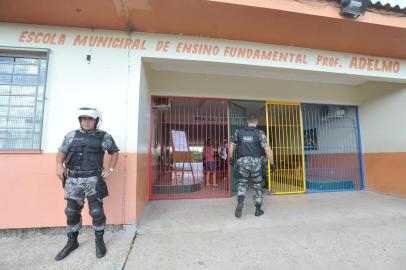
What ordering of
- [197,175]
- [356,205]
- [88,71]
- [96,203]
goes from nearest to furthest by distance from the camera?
1. [96,203]
2. [88,71]
3. [356,205]
4. [197,175]

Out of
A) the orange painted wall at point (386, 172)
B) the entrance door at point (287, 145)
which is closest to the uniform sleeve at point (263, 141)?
the entrance door at point (287, 145)

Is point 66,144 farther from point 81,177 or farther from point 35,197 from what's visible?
point 35,197

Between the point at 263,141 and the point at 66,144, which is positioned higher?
the point at 263,141

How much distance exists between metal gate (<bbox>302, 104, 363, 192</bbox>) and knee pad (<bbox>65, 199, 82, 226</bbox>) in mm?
5258

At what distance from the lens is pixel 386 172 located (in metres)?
5.16

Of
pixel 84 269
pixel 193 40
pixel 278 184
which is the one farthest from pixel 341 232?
pixel 193 40

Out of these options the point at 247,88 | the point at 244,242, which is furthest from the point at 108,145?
the point at 247,88

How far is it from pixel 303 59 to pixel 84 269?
427cm

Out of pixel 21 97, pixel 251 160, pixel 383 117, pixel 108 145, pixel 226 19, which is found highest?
pixel 226 19

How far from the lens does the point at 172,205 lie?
4316mm

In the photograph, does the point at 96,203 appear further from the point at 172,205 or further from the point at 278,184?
the point at 278,184

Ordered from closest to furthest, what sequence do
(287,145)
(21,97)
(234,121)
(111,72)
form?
(21,97) → (111,72) → (234,121) → (287,145)

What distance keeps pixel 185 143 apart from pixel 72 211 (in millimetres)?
3655

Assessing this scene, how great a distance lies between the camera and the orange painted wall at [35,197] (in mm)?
2818
